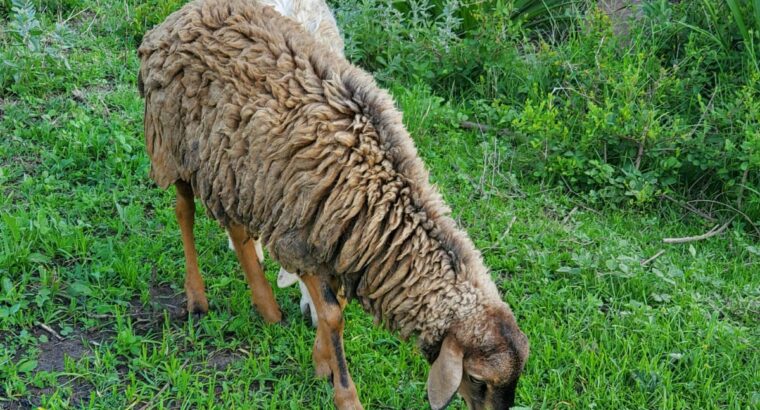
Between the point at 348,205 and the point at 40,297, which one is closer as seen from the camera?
the point at 348,205

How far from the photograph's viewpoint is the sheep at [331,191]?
3865mm

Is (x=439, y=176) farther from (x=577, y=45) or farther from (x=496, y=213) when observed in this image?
(x=577, y=45)

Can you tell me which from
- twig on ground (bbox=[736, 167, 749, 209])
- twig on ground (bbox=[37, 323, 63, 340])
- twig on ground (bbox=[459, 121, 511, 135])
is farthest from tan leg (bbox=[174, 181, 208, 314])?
twig on ground (bbox=[736, 167, 749, 209])

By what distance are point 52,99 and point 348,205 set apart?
11.8 feet

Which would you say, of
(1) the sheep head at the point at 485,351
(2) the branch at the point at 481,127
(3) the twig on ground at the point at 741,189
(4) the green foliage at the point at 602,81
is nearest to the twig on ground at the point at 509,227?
(4) the green foliage at the point at 602,81

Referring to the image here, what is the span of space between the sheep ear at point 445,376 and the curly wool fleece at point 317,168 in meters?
0.14

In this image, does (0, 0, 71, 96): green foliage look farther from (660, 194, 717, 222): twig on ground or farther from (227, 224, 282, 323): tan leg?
(660, 194, 717, 222): twig on ground

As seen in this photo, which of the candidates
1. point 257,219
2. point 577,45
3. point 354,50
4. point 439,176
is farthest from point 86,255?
point 577,45

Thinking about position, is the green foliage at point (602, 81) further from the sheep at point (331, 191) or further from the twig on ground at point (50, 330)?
the twig on ground at point (50, 330)

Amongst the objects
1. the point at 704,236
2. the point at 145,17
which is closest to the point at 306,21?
the point at 145,17

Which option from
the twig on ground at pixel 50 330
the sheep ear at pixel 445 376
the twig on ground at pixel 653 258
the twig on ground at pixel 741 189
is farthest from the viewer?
the twig on ground at pixel 741 189

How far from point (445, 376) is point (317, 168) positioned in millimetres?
1084

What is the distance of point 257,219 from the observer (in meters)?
4.21

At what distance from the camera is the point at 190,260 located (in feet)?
16.3
